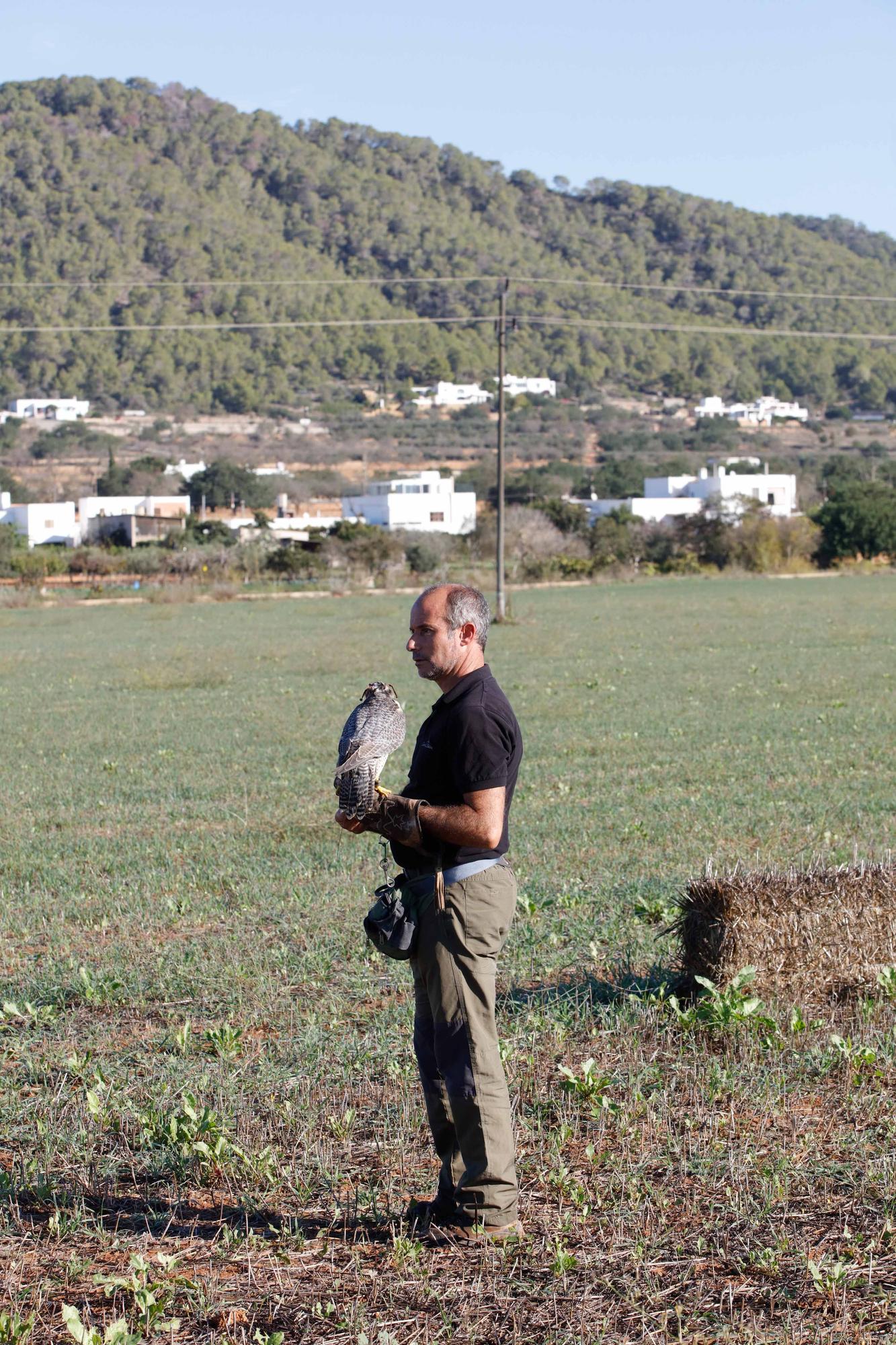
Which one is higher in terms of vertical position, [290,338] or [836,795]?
[290,338]

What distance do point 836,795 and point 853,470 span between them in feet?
379

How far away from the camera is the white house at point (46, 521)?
95.1 metres

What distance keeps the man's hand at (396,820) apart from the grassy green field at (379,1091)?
1288 mm

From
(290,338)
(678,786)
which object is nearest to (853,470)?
(290,338)

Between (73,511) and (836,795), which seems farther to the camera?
(73,511)

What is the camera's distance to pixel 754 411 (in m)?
169

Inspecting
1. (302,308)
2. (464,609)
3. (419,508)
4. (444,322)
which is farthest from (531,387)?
(464,609)

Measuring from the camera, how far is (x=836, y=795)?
12.7m

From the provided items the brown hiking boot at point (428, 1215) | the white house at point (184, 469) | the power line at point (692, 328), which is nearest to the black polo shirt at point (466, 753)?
the brown hiking boot at point (428, 1215)

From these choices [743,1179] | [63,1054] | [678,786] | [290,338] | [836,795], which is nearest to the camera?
[743,1179]

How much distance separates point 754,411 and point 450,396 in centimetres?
3718

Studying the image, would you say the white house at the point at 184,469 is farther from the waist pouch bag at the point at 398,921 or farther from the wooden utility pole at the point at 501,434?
the waist pouch bag at the point at 398,921

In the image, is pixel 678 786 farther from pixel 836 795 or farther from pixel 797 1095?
pixel 797 1095

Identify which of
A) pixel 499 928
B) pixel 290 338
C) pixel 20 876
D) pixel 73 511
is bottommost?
pixel 20 876
